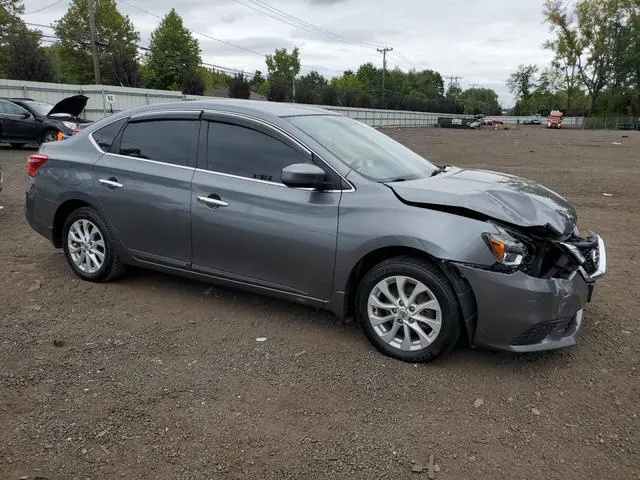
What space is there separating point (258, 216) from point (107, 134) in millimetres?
1920

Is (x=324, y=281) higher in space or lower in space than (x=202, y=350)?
higher

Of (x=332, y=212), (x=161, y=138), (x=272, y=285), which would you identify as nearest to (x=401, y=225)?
(x=332, y=212)

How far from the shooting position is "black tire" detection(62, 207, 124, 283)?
4824mm

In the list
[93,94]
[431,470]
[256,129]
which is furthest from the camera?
[93,94]

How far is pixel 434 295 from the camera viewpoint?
345 centimetres

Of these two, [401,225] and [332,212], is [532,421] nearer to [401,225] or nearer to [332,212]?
[401,225]

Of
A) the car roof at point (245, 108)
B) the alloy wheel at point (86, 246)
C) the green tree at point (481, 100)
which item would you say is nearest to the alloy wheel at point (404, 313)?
the car roof at point (245, 108)

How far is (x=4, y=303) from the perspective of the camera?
4.60 metres

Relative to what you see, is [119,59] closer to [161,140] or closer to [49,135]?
[49,135]

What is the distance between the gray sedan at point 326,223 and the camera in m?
3.40

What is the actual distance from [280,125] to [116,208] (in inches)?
66.2

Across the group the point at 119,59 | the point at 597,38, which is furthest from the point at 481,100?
the point at 119,59

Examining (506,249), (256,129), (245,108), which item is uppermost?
(245,108)

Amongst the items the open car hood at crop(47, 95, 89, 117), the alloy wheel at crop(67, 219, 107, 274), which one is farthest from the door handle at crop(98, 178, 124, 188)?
the open car hood at crop(47, 95, 89, 117)
